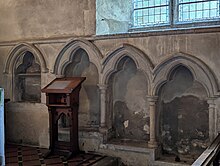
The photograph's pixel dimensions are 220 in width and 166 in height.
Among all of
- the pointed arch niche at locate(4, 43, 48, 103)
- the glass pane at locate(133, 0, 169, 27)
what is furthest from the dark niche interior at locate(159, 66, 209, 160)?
the pointed arch niche at locate(4, 43, 48, 103)

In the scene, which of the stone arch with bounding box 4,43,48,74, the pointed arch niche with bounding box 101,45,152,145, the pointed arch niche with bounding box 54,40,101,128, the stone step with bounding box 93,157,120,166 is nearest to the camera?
the stone step with bounding box 93,157,120,166

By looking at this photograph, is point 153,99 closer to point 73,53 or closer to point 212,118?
point 212,118

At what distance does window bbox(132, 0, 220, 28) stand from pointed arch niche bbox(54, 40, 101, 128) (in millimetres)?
1214

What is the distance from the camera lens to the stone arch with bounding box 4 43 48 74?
210 inches

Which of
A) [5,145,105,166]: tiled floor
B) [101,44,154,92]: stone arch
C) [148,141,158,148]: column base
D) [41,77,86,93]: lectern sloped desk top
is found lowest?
[5,145,105,166]: tiled floor

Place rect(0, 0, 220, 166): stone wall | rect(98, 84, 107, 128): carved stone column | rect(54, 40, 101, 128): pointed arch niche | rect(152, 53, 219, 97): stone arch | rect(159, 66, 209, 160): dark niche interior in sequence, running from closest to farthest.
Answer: rect(152, 53, 219, 97): stone arch → rect(0, 0, 220, 166): stone wall → rect(159, 66, 209, 160): dark niche interior → rect(98, 84, 107, 128): carved stone column → rect(54, 40, 101, 128): pointed arch niche

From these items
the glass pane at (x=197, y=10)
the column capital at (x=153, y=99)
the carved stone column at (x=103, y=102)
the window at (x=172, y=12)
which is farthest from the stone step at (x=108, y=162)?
the glass pane at (x=197, y=10)

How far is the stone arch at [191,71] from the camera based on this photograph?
3.89 meters

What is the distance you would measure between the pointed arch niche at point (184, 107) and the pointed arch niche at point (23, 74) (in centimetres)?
242

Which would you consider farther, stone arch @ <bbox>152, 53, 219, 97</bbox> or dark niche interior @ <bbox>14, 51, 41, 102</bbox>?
dark niche interior @ <bbox>14, 51, 41, 102</bbox>

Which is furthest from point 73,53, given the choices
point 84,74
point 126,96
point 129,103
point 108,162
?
point 108,162

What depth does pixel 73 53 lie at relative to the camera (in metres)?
5.10

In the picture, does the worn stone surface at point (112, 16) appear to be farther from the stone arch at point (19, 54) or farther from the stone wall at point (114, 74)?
the stone arch at point (19, 54)

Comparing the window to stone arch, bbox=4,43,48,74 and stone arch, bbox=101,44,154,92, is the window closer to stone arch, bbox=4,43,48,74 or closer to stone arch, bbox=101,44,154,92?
stone arch, bbox=101,44,154,92
